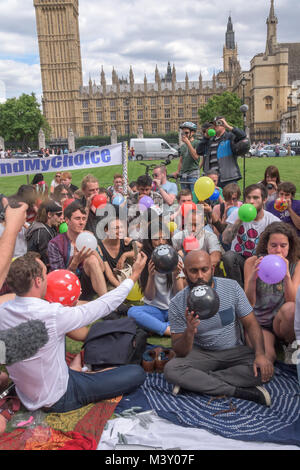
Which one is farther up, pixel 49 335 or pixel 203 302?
pixel 203 302

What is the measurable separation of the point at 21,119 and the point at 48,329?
7604cm

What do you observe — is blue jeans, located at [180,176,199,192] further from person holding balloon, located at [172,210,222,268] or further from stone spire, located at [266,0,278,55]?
stone spire, located at [266,0,278,55]

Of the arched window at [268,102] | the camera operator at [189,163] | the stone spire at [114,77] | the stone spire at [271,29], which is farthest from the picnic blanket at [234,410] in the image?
the stone spire at [114,77]

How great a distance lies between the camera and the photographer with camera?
274 inches

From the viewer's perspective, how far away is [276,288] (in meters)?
3.97

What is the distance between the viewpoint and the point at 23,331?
2.64 metres

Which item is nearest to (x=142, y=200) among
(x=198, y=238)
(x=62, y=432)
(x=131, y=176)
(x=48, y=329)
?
(x=198, y=238)

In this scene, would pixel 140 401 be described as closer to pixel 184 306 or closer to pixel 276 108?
pixel 184 306

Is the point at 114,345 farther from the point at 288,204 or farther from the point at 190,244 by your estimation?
the point at 288,204

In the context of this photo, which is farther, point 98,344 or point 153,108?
point 153,108

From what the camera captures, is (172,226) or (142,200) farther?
(142,200)

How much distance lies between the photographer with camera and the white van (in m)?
37.1
